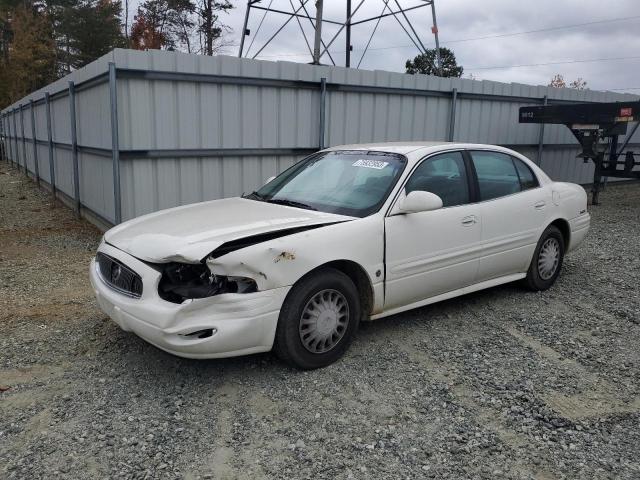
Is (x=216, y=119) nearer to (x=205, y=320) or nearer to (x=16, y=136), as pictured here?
(x=205, y=320)

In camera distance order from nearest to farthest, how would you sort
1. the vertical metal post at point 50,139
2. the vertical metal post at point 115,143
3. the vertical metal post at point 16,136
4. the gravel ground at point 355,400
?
1. the gravel ground at point 355,400
2. the vertical metal post at point 115,143
3. the vertical metal post at point 50,139
4. the vertical metal post at point 16,136

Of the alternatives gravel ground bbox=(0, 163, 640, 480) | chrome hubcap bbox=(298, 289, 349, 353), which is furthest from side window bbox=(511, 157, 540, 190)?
chrome hubcap bbox=(298, 289, 349, 353)

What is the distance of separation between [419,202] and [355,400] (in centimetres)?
153

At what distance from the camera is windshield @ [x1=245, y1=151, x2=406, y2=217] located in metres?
4.32

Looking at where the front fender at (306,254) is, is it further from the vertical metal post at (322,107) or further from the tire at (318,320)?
the vertical metal post at (322,107)

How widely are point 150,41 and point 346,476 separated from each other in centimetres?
3897

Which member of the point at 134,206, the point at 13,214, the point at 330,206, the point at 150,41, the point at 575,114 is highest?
the point at 150,41

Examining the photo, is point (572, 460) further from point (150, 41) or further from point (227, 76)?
point (150, 41)

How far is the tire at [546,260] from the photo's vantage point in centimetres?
562

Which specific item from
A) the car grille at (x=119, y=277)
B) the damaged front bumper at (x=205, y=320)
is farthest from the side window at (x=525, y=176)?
the car grille at (x=119, y=277)

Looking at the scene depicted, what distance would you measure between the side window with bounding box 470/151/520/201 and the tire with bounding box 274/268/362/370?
179 cm

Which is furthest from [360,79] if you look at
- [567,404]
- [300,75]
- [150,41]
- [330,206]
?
[150,41]

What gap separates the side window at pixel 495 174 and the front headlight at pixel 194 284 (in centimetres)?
250

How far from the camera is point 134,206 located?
749 cm
